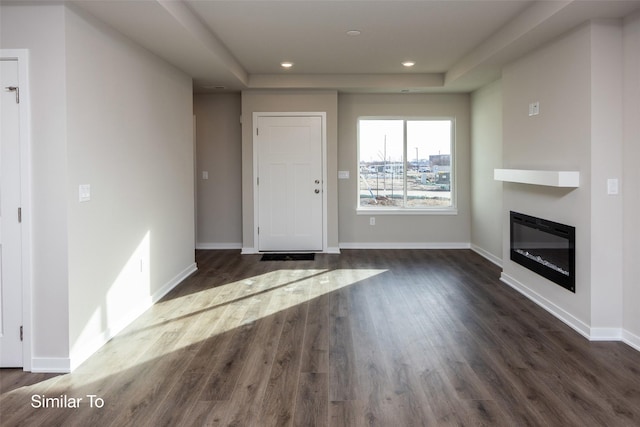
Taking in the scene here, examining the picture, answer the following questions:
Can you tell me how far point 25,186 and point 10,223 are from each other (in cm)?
25

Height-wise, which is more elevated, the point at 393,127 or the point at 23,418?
the point at 393,127

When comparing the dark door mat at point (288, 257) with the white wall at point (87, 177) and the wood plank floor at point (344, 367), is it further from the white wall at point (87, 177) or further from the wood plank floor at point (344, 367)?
the white wall at point (87, 177)

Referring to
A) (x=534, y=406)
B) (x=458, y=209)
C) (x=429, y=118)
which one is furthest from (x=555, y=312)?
(x=429, y=118)

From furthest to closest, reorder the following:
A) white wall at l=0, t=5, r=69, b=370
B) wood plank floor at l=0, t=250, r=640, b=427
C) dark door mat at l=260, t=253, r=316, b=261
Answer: dark door mat at l=260, t=253, r=316, b=261
white wall at l=0, t=5, r=69, b=370
wood plank floor at l=0, t=250, r=640, b=427

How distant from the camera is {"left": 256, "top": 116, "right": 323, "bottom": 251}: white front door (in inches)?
259

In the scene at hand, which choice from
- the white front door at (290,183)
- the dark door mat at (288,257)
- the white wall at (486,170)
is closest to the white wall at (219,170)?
the white front door at (290,183)

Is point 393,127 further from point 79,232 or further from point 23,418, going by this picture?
point 23,418

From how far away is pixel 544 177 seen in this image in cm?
365

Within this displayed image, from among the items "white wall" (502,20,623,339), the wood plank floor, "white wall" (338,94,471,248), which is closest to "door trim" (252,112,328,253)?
"white wall" (338,94,471,248)

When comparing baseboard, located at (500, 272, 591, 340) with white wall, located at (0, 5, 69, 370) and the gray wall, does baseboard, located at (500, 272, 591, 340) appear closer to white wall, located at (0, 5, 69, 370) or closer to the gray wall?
the gray wall

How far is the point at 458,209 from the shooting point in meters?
6.99

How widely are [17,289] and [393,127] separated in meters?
5.43

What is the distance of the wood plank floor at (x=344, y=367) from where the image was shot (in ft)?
7.52

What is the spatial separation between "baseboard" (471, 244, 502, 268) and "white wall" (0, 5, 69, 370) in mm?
4794
